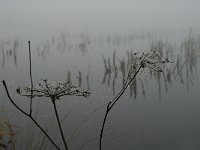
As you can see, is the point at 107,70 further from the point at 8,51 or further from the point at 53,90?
the point at 53,90

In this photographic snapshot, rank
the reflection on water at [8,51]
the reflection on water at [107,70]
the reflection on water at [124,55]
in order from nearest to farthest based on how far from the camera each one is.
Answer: the reflection on water at [107,70], the reflection on water at [124,55], the reflection on water at [8,51]

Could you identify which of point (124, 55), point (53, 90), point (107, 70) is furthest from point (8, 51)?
point (53, 90)

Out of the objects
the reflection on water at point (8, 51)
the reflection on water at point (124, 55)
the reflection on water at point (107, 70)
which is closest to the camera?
the reflection on water at point (107, 70)

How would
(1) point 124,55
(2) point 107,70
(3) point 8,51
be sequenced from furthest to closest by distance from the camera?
(3) point 8,51 → (1) point 124,55 → (2) point 107,70

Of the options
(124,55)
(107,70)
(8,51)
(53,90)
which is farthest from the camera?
(8,51)

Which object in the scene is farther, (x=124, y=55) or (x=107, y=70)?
(x=124, y=55)

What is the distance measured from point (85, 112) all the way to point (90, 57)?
435 centimetres

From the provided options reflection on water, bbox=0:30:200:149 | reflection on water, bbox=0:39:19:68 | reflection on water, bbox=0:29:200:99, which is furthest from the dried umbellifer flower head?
reflection on water, bbox=0:39:19:68

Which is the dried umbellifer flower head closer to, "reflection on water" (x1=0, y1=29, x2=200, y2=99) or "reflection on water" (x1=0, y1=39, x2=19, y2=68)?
"reflection on water" (x1=0, y1=29, x2=200, y2=99)

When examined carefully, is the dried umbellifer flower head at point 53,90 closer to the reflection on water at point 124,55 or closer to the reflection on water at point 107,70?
the reflection on water at point 124,55

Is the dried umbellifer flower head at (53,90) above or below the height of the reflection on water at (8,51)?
below

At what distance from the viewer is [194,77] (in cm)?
629

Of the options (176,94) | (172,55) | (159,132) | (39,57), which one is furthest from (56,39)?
(159,132)

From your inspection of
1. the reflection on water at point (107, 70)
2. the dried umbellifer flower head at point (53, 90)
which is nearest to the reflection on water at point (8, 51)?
the reflection on water at point (107, 70)
